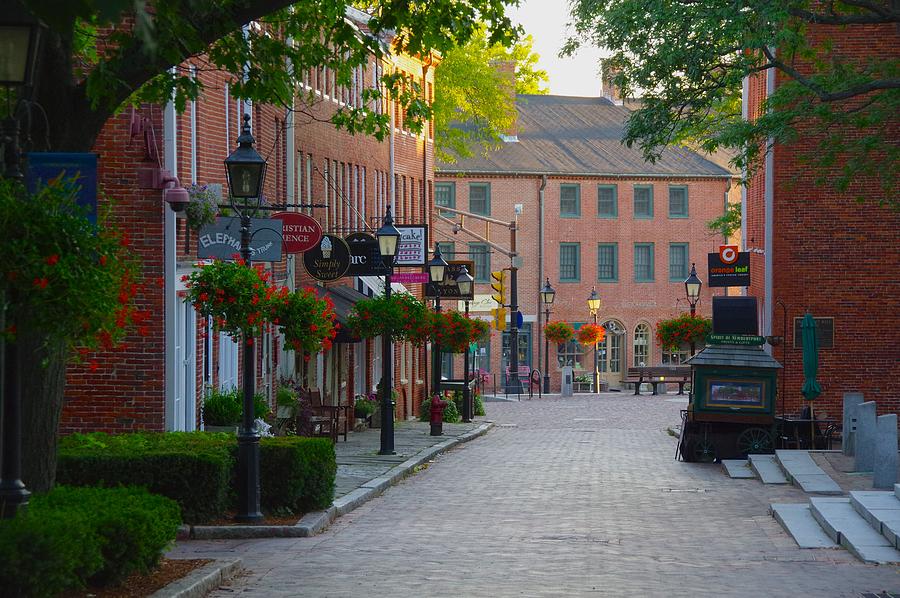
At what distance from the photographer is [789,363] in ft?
98.7

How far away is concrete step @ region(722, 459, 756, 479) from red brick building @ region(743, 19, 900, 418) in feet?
17.6

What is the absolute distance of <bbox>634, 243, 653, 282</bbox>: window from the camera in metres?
66.6

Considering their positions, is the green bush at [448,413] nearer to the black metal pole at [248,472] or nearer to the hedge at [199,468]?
the hedge at [199,468]

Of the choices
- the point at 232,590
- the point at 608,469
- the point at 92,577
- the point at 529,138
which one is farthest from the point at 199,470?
the point at 529,138

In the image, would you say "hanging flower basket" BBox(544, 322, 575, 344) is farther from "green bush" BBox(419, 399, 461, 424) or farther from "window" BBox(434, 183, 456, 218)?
"green bush" BBox(419, 399, 461, 424)

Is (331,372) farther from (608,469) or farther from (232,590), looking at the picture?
(232,590)

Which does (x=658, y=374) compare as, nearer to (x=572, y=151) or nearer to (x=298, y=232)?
(x=572, y=151)

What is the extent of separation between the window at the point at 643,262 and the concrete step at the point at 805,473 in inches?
1678

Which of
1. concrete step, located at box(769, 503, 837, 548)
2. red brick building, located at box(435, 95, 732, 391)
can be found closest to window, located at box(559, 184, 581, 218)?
red brick building, located at box(435, 95, 732, 391)

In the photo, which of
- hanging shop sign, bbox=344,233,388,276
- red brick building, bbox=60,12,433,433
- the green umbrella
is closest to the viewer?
red brick building, bbox=60,12,433,433

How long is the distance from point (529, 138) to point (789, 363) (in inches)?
1531

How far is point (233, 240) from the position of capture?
19172 mm

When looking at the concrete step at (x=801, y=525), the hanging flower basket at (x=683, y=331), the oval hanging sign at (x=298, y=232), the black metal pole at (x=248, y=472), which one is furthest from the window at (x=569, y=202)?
the black metal pole at (x=248, y=472)

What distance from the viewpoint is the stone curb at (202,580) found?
9959 millimetres
